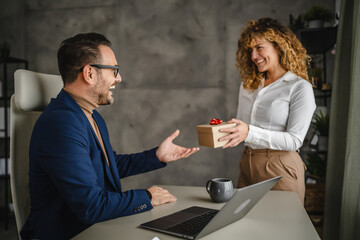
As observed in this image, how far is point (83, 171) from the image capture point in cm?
120

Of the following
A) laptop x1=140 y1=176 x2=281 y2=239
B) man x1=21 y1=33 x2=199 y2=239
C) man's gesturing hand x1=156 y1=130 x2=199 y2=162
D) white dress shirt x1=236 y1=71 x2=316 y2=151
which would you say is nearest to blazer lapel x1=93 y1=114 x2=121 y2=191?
man x1=21 y1=33 x2=199 y2=239

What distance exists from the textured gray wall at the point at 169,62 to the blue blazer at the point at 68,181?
2162 millimetres

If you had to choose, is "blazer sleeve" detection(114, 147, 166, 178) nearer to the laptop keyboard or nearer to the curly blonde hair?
the laptop keyboard

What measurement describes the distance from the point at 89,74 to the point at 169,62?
2.14 m

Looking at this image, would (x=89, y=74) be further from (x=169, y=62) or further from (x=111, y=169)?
(x=169, y=62)

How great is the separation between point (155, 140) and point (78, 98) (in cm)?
216

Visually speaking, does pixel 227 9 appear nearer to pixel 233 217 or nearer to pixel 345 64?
pixel 345 64

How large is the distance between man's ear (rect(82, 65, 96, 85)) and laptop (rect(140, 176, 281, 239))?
2.36 ft

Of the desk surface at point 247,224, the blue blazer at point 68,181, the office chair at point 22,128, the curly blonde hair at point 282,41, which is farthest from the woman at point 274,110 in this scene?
the office chair at point 22,128

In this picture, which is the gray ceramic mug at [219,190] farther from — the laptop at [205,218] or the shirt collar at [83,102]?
the shirt collar at [83,102]

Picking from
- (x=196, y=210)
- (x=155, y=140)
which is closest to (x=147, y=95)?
(x=155, y=140)

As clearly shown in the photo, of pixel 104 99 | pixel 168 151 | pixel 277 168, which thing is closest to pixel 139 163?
pixel 168 151

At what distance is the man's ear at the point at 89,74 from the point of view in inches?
58.9

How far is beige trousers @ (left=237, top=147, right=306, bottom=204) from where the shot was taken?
1.82 metres
